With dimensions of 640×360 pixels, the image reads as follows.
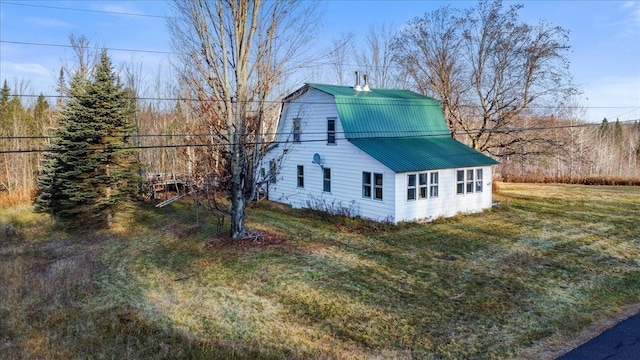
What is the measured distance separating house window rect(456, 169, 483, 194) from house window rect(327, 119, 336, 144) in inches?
202

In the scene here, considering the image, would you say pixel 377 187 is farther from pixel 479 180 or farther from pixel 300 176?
pixel 479 180

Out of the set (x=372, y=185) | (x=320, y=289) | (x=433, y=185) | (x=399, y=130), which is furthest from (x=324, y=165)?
(x=320, y=289)

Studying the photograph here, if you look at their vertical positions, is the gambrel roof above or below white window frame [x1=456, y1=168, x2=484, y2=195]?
above

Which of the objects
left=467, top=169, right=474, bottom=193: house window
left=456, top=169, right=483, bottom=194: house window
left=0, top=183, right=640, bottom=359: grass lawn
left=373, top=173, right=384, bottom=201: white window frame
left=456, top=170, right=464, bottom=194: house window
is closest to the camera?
left=0, top=183, right=640, bottom=359: grass lawn

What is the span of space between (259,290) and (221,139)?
5.67 meters

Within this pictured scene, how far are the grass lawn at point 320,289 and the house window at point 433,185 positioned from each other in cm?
125

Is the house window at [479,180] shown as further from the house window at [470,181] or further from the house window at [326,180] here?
the house window at [326,180]

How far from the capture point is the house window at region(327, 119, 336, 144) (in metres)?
16.9

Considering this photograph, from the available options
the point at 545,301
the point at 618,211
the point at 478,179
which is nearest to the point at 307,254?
the point at 545,301

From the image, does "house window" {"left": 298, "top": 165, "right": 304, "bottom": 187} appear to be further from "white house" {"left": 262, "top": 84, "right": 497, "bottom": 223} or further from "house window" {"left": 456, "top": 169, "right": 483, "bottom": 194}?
"house window" {"left": 456, "top": 169, "right": 483, "bottom": 194}

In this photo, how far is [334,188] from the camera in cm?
1697

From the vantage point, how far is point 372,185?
1530 cm

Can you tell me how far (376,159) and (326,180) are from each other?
3.33m

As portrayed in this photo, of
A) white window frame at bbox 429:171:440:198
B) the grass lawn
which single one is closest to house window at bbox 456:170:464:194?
white window frame at bbox 429:171:440:198
